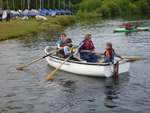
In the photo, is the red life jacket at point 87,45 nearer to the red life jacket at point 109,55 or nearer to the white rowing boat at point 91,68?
the white rowing boat at point 91,68

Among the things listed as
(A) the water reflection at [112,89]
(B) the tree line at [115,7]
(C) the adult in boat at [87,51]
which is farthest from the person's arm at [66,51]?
(B) the tree line at [115,7]

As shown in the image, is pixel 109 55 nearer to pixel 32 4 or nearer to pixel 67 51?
pixel 67 51

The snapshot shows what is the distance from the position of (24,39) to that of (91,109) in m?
31.5

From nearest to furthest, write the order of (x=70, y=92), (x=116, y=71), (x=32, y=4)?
(x=70, y=92), (x=116, y=71), (x=32, y=4)

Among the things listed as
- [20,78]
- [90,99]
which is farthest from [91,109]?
[20,78]

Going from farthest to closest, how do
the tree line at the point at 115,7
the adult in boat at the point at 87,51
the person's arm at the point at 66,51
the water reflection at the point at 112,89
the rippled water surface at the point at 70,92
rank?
the tree line at the point at 115,7 < the person's arm at the point at 66,51 < the adult in boat at the point at 87,51 < the water reflection at the point at 112,89 < the rippled water surface at the point at 70,92

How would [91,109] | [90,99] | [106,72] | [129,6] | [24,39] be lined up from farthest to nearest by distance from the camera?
[129,6], [24,39], [106,72], [90,99], [91,109]

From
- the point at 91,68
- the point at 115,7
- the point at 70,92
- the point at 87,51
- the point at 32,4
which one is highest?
the point at 32,4

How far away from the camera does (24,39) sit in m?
50.1

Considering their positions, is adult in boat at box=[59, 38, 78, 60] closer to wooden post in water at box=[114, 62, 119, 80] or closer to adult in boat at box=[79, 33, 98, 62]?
adult in boat at box=[79, 33, 98, 62]

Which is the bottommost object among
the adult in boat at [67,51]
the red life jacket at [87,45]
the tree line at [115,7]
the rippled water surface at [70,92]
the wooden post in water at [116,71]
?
the rippled water surface at [70,92]

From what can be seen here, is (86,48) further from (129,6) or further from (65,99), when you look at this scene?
(129,6)

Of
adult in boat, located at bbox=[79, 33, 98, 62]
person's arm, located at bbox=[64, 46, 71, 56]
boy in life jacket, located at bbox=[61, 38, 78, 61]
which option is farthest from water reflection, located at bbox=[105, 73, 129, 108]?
person's arm, located at bbox=[64, 46, 71, 56]

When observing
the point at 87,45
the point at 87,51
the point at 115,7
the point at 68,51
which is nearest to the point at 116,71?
the point at 87,51
